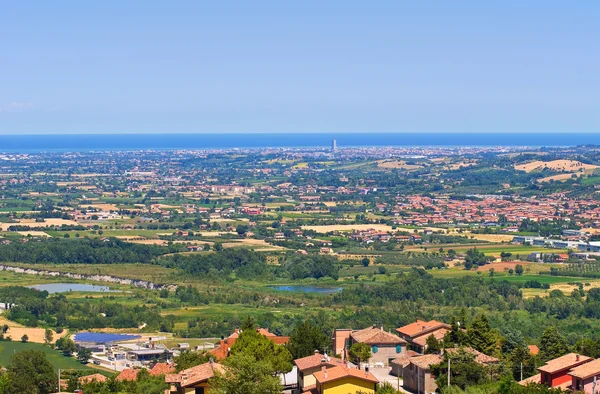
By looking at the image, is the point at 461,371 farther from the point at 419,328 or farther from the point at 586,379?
the point at 419,328

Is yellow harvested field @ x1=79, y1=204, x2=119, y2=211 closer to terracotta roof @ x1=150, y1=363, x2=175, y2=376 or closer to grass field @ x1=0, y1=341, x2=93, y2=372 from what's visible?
grass field @ x1=0, y1=341, x2=93, y2=372

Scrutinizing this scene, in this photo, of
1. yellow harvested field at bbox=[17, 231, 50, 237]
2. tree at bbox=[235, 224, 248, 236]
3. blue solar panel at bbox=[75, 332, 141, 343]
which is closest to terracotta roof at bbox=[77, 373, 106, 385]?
blue solar panel at bbox=[75, 332, 141, 343]

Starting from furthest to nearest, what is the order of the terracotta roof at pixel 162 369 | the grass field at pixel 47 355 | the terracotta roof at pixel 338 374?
the grass field at pixel 47 355 → the terracotta roof at pixel 162 369 → the terracotta roof at pixel 338 374

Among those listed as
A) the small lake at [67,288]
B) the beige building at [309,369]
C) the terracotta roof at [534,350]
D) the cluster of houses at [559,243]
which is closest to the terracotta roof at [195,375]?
the beige building at [309,369]

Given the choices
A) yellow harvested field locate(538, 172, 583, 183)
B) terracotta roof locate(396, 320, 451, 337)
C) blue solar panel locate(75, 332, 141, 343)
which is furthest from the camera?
yellow harvested field locate(538, 172, 583, 183)

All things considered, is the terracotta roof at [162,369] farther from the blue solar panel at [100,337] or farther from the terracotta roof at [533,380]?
the blue solar panel at [100,337]

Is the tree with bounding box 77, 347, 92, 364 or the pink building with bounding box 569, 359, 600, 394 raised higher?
the pink building with bounding box 569, 359, 600, 394
